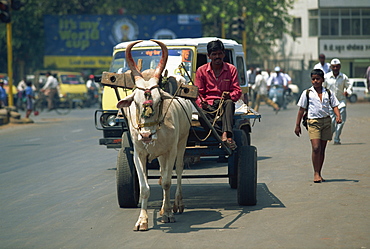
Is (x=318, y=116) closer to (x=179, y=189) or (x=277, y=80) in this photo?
(x=179, y=189)

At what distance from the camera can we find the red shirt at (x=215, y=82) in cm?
884

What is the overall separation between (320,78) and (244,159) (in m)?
2.63

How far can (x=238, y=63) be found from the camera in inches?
520

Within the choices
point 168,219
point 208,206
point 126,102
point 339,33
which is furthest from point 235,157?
point 339,33

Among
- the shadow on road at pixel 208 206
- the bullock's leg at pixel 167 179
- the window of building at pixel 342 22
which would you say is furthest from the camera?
the window of building at pixel 342 22

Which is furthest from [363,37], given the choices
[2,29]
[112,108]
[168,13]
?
[112,108]

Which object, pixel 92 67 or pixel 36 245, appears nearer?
pixel 36 245

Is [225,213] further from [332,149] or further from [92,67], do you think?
[92,67]

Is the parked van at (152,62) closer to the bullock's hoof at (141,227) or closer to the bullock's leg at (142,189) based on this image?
A: the bullock's leg at (142,189)

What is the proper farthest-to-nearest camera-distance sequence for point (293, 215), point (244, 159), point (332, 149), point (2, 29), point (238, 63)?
point (2, 29) → point (332, 149) → point (238, 63) → point (244, 159) → point (293, 215)

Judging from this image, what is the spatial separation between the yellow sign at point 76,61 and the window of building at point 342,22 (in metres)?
16.0

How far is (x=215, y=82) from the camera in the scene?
891 cm

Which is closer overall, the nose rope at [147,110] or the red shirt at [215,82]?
the nose rope at [147,110]

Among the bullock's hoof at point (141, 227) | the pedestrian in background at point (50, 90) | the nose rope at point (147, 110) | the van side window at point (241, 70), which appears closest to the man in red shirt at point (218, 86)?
the nose rope at point (147, 110)
